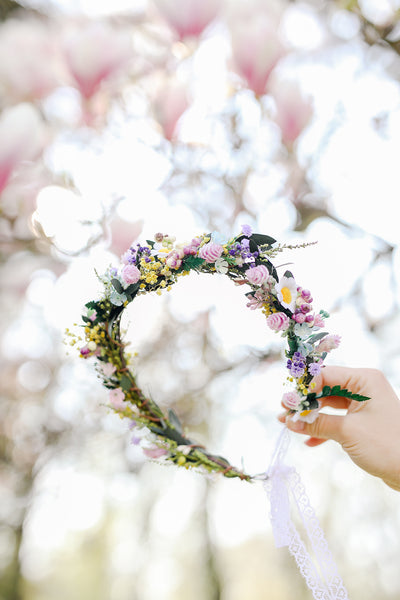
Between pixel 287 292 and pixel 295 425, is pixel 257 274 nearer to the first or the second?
pixel 287 292

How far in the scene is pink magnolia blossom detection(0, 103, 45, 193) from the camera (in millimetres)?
1464

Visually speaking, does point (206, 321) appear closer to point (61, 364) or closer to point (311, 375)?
point (61, 364)

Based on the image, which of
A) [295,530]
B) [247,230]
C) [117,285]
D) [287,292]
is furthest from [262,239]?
[295,530]

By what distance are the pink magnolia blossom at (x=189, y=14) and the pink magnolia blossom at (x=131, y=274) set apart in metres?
0.84

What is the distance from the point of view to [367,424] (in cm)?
129

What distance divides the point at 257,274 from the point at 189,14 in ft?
2.95

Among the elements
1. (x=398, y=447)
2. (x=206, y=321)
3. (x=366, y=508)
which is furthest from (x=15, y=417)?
(x=366, y=508)

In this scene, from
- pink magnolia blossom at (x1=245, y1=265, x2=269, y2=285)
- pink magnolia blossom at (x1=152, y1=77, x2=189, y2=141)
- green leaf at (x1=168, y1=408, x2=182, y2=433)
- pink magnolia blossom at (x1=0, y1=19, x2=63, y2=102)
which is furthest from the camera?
pink magnolia blossom at (x1=152, y1=77, x2=189, y2=141)

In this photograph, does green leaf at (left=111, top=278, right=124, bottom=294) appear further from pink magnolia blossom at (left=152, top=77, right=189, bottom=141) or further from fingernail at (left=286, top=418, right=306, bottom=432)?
pink magnolia blossom at (left=152, top=77, right=189, bottom=141)

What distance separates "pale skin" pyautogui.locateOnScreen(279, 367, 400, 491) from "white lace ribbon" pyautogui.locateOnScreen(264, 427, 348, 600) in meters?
0.20

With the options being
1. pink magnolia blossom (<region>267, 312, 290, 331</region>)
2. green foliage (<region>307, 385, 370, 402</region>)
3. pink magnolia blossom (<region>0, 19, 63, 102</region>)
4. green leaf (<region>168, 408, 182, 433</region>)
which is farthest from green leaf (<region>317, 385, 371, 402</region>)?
pink magnolia blossom (<region>0, 19, 63, 102</region>)

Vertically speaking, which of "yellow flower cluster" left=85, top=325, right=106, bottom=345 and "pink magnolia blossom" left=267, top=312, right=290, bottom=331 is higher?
"pink magnolia blossom" left=267, top=312, right=290, bottom=331

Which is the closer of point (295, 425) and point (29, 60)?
point (295, 425)

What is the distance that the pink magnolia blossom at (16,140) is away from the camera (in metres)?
1.46
